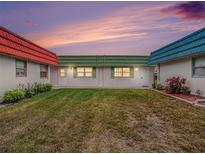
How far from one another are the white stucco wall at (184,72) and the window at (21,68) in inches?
494

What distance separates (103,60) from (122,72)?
10.3 ft

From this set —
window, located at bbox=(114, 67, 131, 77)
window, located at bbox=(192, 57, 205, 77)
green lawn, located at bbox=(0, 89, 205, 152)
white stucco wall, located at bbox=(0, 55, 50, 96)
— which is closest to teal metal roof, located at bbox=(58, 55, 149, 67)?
window, located at bbox=(114, 67, 131, 77)

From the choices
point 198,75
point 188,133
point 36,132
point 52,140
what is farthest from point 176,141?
point 198,75

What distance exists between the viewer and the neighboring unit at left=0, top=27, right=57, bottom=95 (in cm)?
865

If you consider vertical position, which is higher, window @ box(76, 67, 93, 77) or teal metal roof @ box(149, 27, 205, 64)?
teal metal roof @ box(149, 27, 205, 64)

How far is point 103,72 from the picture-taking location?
21.0 metres

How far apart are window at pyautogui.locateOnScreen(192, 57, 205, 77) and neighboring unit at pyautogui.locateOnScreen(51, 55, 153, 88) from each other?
9.48 m

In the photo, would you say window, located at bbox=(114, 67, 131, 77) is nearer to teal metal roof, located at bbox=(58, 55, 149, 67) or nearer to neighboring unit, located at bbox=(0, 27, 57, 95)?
teal metal roof, located at bbox=(58, 55, 149, 67)

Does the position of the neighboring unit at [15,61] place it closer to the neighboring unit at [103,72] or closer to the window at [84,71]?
the neighboring unit at [103,72]

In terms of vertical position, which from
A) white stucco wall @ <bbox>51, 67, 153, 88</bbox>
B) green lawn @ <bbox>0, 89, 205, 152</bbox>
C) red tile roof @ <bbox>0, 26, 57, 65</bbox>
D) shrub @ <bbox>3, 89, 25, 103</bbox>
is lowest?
green lawn @ <bbox>0, 89, 205, 152</bbox>

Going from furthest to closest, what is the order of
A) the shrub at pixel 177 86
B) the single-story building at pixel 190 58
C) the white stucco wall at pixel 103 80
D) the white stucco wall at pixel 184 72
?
the white stucco wall at pixel 103 80, the shrub at pixel 177 86, the white stucco wall at pixel 184 72, the single-story building at pixel 190 58

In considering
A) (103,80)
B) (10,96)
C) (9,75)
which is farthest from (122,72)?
(10,96)

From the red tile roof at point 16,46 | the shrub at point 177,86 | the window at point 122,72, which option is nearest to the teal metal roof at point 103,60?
the window at point 122,72

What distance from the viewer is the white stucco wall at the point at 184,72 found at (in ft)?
33.0
